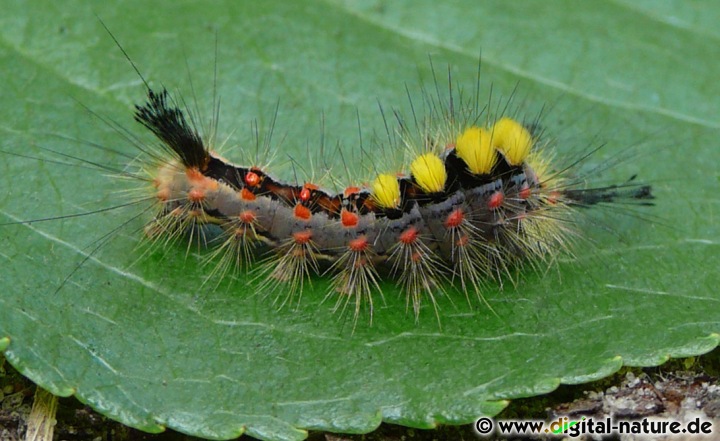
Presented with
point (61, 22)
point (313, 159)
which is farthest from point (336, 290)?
point (61, 22)

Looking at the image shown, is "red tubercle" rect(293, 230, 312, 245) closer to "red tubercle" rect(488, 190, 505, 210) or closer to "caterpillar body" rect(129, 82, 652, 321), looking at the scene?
"caterpillar body" rect(129, 82, 652, 321)

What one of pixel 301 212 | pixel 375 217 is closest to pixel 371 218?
pixel 375 217

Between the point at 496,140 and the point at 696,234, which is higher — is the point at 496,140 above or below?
above

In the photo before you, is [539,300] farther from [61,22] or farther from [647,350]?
[61,22]

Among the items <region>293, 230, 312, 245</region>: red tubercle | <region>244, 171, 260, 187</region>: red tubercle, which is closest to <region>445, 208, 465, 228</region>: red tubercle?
<region>293, 230, 312, 245</region>: red tubercle

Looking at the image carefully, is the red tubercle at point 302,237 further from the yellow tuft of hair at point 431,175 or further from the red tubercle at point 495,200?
the red tubercle at point 495,200

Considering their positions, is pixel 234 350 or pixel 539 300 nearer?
pixel 234 350
